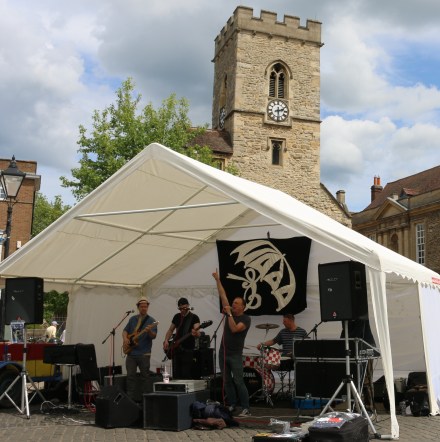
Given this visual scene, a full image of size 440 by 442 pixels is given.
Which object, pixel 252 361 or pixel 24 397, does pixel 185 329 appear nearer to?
pixel 252 361

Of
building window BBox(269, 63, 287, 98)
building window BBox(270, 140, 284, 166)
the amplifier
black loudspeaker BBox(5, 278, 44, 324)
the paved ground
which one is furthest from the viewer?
building window BBox(269, 63, 287, 98)

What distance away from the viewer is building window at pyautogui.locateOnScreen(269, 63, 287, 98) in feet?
129

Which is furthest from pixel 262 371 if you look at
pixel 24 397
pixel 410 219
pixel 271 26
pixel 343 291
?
pixel 410 219

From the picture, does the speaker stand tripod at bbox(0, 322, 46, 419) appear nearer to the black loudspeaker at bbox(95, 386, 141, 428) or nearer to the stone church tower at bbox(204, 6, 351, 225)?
the black loudspeaker at bbox(95, 386, 141, 428)

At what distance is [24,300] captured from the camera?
340 inches

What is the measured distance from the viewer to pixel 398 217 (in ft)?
144

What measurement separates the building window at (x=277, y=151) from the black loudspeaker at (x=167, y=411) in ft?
103

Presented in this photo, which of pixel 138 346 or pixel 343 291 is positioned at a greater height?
pixel 343 291

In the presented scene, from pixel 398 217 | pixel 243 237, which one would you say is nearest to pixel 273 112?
pixel 398 217

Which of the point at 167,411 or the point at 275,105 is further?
the point at 275,105

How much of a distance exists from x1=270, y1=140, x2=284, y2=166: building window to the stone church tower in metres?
0.06

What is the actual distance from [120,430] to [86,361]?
1.91 metres

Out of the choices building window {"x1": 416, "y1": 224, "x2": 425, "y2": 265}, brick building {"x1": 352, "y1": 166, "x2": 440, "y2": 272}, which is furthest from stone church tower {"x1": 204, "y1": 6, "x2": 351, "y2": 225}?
building window {"x1": 416, "y1": 224, "x2": 425, "y2": 265}

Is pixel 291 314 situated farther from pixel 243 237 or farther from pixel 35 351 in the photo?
pixel 35 351
